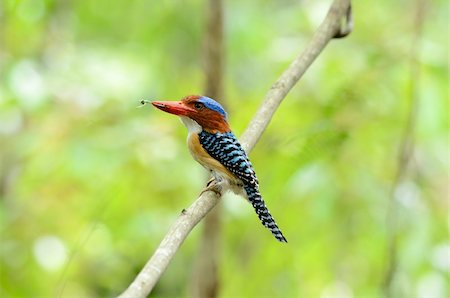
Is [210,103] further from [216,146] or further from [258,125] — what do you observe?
[258,125]

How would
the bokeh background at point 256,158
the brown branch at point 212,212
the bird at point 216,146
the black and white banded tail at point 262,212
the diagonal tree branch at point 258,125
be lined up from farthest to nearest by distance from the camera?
the bokeh background at point 256,158
the brown branch at point 212,212
the bird at point 216,146
the black and white banded tail at point 262,212
the diagonal tree branch at point 258,125

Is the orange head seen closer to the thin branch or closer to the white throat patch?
the white throat patch

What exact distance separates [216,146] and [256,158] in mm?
970

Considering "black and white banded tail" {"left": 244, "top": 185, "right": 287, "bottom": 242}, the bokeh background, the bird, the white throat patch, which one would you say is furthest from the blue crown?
the bokeh background

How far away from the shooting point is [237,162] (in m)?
3.15

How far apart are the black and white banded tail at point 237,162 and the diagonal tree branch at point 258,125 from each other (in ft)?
0.65

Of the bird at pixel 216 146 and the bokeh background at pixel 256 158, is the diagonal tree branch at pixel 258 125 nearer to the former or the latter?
the bird at pixel 216 146

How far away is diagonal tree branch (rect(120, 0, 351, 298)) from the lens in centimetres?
193

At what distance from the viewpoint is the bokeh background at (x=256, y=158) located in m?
4.23

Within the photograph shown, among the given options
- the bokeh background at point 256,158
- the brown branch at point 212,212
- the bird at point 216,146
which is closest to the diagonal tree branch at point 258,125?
the bird at point 216,146

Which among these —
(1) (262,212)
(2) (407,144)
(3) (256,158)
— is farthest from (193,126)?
(2) (407,144)


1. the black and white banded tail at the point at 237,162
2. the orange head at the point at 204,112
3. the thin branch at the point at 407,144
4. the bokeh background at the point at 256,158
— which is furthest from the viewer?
the bokeh background at the point at 256,158

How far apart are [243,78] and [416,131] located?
192 centimetres

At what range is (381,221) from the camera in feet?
14.7
